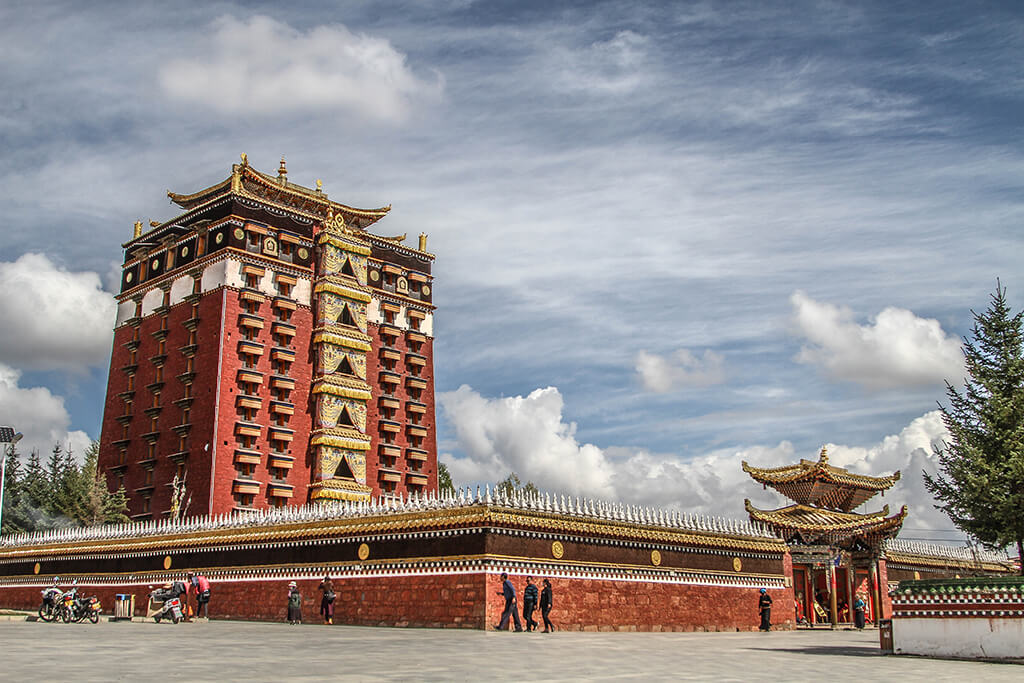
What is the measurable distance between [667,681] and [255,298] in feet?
176

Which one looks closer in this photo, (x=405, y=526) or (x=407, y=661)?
(x=407, y=661)

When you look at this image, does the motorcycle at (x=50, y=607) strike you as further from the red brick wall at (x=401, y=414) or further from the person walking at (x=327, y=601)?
the red brick wall at (x=401, y=414)

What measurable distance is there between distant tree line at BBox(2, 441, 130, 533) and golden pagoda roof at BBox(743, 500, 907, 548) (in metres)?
42.5

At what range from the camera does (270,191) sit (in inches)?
2677

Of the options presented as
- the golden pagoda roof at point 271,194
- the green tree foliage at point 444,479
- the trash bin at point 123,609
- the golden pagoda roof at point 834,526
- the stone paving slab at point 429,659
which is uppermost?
the golden pagoda roof at point 271,194

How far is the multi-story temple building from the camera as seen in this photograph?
61.3m

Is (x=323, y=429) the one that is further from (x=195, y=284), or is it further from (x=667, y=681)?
(x=667, y=681)

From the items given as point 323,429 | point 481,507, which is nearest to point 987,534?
point 481,507

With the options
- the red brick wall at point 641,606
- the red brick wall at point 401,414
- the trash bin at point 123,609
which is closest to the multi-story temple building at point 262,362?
the red brick wall at point 401,414

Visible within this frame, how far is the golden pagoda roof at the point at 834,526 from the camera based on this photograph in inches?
1558

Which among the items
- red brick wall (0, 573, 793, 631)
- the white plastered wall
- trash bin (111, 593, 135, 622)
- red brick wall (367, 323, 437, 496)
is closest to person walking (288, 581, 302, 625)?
red brick wall (0, 573, 793, 631)

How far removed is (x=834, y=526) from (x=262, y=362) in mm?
38012

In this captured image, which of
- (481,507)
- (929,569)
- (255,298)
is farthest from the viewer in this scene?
(255,298)

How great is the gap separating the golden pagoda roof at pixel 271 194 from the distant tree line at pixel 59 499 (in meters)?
19.9
